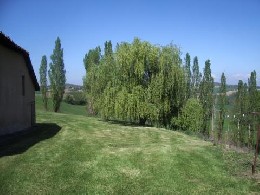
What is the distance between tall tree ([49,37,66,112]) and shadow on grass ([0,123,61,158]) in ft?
117

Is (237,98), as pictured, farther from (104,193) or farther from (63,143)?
(104,193)

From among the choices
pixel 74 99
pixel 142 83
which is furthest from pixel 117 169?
pixel 74 99

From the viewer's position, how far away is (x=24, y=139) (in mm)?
19328

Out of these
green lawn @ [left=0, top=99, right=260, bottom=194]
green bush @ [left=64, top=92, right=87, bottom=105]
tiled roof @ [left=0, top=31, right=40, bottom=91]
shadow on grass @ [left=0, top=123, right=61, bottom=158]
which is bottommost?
green lawn @ [left=0, top=99, right=260, bottom=194]

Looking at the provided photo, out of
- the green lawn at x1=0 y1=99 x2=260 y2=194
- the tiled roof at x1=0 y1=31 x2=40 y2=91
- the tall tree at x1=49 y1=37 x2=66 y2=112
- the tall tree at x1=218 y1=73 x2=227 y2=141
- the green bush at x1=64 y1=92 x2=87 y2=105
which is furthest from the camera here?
the green bush at x1=64 y1=92 x2=87 y2=105

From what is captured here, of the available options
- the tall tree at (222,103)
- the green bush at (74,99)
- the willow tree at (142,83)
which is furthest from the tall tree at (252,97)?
the green bush at (74,99)

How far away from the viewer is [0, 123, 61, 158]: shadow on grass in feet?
52.5

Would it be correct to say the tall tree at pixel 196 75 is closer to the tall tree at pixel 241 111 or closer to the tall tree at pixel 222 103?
the tall tree at pixel 222 103

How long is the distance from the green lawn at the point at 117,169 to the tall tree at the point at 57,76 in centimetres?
4187

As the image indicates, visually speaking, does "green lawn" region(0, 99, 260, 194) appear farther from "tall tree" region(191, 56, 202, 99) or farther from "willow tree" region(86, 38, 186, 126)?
"tall tree" region(191, 56, 202, 99)

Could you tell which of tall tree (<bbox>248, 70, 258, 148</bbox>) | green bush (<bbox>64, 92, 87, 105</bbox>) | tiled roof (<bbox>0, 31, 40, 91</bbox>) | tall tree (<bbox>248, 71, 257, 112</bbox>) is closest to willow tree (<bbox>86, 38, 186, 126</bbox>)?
tiled roof (<bbox>0, 31, 40, 91</bbox>)

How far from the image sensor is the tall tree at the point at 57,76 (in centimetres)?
6044

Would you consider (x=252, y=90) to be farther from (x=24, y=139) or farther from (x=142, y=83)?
(x=24, y=139)

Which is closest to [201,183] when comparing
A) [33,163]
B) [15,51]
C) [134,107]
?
[33,163]
